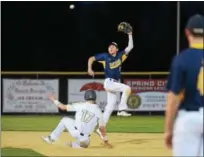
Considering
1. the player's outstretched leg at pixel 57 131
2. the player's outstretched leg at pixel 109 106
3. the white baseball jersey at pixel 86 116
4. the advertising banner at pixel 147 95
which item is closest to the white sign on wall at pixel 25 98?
the advertising banner at pixel 147 95

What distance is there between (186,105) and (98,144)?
257 inches

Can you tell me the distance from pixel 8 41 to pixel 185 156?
2406 cm

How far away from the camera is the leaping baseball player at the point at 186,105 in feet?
18.4

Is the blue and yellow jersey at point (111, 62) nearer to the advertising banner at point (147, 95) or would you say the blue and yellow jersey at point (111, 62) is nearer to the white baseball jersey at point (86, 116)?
the white baseball jersey at point (86, 116)

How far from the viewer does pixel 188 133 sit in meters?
5.63

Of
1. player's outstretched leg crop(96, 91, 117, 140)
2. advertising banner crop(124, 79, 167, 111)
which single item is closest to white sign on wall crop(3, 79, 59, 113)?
advertising banner crop(124, 79, 167, 111)

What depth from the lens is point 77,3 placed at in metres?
28.9

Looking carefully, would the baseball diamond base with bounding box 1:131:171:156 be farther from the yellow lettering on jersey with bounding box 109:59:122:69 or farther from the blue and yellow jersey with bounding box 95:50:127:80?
the yellow lettering on jersey with bounding box 109:59:122:69

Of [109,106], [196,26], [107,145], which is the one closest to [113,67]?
[109,106]

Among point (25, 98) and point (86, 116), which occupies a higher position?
point (86, 116)

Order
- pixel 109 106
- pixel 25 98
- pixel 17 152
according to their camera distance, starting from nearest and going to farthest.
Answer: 1. pixel 17 152
2. pixel 109 106
3. pixel 25 98

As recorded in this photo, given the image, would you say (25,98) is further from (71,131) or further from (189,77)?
(189,77)

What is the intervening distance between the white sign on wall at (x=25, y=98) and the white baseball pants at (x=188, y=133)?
16.5m

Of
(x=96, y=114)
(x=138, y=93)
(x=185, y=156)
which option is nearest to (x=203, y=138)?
(x=185, y=156)
